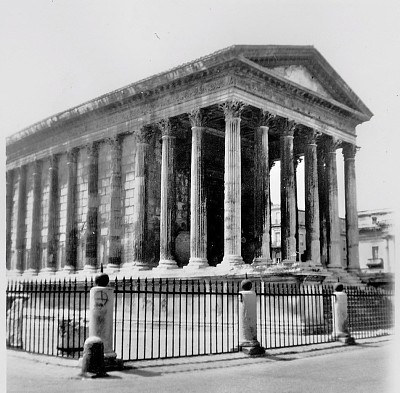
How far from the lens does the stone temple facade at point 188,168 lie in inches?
955

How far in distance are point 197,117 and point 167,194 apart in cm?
390

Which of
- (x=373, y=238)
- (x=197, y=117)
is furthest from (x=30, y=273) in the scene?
(x=373, y=238)

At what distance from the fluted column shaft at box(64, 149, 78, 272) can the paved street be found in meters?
18.9

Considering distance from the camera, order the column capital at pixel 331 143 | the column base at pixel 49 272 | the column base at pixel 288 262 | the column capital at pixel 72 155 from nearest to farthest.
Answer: the column base at pixel 288 262 < the column capital at pixel 331 143 < the column capital at pixel 72 155 < the column base at pixel 49 272

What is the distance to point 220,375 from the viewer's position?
33.2 feet

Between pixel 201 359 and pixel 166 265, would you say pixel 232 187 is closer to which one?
pixel 166 265

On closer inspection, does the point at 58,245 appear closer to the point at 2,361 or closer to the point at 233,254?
the point at 233,254

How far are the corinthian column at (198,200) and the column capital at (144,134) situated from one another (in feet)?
10.6

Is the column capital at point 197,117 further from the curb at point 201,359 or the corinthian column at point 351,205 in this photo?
the curb at point 201,359

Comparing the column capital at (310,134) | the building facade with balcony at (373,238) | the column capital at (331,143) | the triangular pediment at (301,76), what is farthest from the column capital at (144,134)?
the building facade with balcony at (373,238)

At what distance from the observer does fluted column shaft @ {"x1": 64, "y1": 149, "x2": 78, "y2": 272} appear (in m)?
31.1

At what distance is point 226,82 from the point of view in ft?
77.8

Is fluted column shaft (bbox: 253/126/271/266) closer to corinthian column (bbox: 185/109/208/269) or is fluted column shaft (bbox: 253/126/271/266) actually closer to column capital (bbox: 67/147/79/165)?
corinthian column (bbox: 185/109/208/269)

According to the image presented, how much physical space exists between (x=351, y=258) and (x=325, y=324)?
12.1 m
